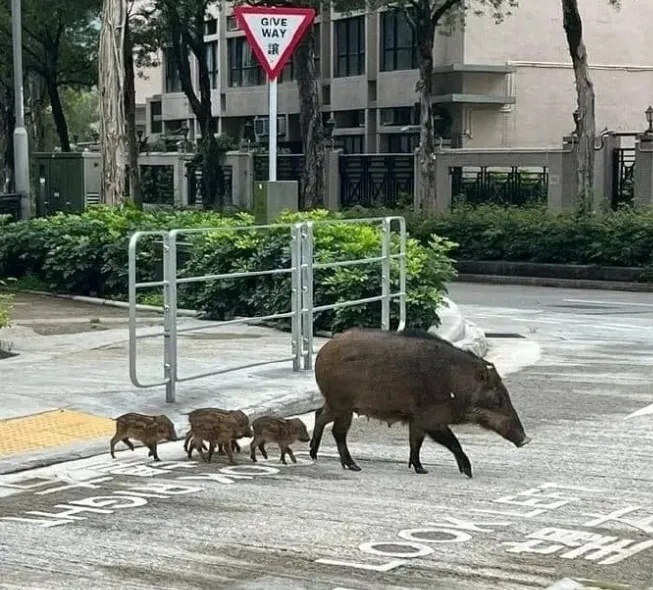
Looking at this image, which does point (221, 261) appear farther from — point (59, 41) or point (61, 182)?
point (59, 41)

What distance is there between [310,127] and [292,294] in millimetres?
28018

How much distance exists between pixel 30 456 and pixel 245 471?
1.56 metres

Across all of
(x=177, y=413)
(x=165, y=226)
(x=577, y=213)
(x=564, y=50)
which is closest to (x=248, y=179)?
(x=564, y=50)

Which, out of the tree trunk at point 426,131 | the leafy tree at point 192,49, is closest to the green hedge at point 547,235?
the tree trunk at point 426,131

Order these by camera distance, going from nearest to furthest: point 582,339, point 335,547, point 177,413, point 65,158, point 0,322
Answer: point 335,547, point 177,413, point 0,322, point 582,339, point 65,158

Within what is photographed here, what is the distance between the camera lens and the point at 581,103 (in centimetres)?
3073

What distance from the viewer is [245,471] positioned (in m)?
9.02

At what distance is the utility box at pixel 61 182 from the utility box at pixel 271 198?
58.3 feet

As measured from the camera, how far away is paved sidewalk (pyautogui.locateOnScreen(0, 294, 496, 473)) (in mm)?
10008

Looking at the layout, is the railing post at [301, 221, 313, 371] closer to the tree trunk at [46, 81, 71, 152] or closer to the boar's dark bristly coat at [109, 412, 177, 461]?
the boar's dark bristly coat at [109, 412, 177, 461]

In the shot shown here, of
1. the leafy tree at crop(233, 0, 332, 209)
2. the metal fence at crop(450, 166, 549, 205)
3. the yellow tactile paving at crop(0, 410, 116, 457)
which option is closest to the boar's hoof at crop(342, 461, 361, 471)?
the yellow tactile paving at crop(0, 410, 116, 457)

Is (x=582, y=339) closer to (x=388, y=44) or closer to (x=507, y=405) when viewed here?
(x=507, y=405)

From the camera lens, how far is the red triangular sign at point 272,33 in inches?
518

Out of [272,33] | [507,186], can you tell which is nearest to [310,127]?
[507,186]
